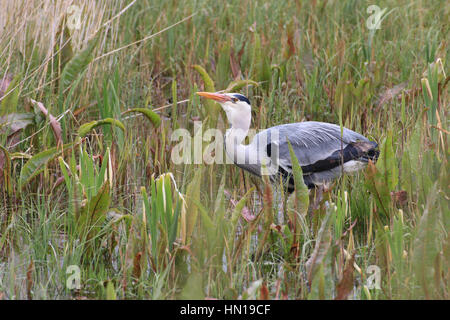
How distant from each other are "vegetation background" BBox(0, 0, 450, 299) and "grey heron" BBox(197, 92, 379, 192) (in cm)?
15

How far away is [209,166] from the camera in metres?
4.44

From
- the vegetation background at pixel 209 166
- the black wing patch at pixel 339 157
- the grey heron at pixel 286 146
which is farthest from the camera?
the grey heron at pixel 286 146

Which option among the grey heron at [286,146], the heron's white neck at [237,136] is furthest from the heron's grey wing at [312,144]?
the heron's white neck at [237,136]

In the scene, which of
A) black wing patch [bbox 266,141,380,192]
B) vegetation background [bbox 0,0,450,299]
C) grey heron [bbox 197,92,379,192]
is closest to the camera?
vegetation background [bbox 0,0,450,299]

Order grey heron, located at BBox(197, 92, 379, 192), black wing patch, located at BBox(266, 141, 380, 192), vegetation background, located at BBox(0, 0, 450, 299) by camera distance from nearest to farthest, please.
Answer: vegetation background, located at BBox(0, 0, 450, 299) → black wing patch, located at BBox(266, 141, 380, 192) → grey heron, located at BBox(197, 92, 379, 192)

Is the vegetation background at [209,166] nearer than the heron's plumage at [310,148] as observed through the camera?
Yes

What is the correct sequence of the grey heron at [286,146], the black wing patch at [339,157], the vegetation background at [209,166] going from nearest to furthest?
the vegetation background at [209,166]
the black wing patch at [339,157]
the grey heron at [286,146]

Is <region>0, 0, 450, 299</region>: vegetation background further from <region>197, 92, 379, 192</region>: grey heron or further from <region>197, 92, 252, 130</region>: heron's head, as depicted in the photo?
<region>197, 92, 252, 130</region>: heron's head

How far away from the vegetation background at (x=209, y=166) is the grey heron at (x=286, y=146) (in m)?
0.15

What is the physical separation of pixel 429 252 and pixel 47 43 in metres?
3.14

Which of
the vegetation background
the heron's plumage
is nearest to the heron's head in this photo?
the heron's plumage

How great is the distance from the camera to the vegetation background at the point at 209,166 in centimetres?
307

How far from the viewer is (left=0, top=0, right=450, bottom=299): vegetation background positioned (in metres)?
3.07

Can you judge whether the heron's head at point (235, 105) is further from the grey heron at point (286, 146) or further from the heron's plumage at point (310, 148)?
the heron's plumage at point (310, 148)
